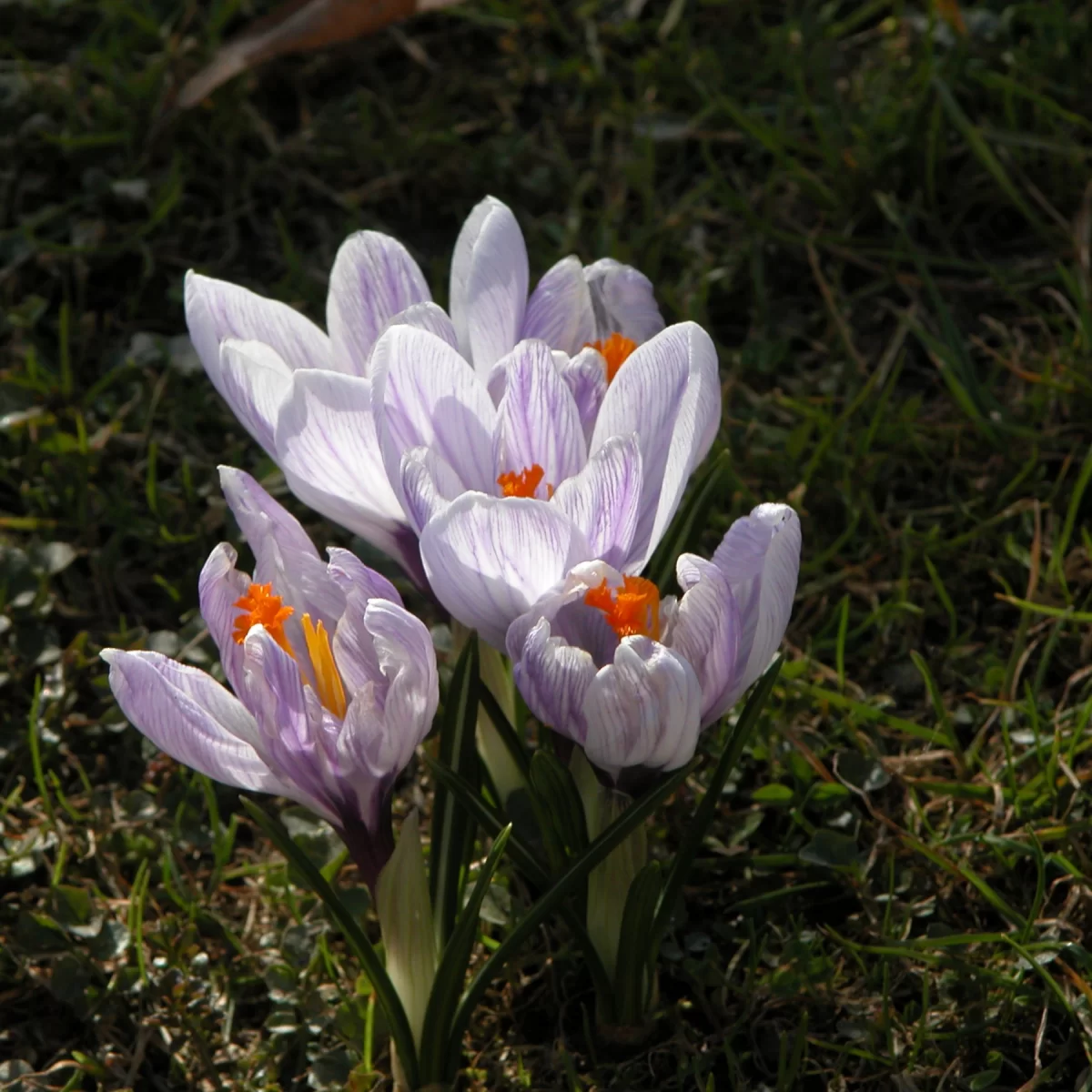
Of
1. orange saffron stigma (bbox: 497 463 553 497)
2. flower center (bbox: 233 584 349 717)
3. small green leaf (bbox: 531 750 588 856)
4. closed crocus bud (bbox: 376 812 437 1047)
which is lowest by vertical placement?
closed crocus bud (bbox: 376 812 437 1047)

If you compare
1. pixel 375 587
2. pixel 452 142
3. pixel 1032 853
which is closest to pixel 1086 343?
pixel 1032 853

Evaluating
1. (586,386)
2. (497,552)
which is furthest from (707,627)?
(586,386)

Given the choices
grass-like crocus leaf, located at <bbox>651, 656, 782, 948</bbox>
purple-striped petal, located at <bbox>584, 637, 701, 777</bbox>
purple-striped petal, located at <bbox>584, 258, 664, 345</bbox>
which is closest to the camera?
purple-striped petal, located at <bbox>584, 637, 701, 777</bbox>

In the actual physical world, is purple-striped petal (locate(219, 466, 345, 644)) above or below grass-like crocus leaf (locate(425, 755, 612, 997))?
above

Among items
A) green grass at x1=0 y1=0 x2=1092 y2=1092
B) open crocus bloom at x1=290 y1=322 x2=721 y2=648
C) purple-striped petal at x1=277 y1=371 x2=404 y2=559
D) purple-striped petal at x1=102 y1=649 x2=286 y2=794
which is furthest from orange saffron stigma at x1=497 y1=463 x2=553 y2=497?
green grass at x1=0 y1=0 x2=1092 y2=1092

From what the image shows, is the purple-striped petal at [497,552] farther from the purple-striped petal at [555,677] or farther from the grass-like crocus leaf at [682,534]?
the grass-like crocus leaf at [682,534]

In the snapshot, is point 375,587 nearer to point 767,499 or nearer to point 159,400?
point 767,499

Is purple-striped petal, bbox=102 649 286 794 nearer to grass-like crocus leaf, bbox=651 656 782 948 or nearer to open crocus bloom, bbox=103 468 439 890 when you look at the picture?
open crocus bloom, bbox=103 468 439 890

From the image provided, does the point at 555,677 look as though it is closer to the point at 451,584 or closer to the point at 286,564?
the point at 451,584
